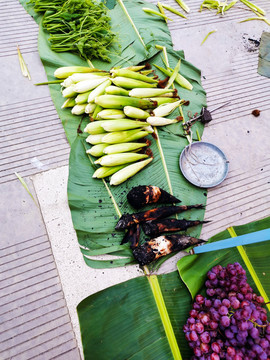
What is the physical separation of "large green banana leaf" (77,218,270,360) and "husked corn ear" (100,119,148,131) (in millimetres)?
825

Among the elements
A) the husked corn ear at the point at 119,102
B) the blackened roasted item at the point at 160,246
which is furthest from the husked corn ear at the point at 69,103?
the blackened roasted item at the point at 160,246

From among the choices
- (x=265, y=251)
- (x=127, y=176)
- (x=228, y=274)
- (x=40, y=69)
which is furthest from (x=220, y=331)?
(x=40, y=69)

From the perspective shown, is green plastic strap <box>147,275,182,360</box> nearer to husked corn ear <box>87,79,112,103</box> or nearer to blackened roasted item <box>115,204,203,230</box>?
blackened roasted item <box>115,204,203,230</box>

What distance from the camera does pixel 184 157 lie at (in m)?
1.69

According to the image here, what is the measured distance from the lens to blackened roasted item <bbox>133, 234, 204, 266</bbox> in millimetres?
1366

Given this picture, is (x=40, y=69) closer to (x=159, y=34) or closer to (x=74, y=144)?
(x=74, y=144)

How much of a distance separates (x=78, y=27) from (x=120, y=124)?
893mm

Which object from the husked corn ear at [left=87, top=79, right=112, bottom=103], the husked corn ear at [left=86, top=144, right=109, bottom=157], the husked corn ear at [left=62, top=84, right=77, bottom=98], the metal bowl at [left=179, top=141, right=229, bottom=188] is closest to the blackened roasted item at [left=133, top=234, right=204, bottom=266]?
the metal bowl at [left=179, top=141, right=229, bottom=188]

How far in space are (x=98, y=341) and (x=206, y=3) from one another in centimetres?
284

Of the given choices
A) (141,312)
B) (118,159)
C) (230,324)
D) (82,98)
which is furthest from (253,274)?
(82,98)

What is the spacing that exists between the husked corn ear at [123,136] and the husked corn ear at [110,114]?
11 centimetres

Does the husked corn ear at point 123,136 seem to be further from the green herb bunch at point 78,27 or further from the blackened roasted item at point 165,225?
the green herb bunch at point 78,27

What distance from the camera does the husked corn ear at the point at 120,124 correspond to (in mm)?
→ 1595

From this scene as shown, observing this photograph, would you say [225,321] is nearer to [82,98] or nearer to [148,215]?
[148,215]
